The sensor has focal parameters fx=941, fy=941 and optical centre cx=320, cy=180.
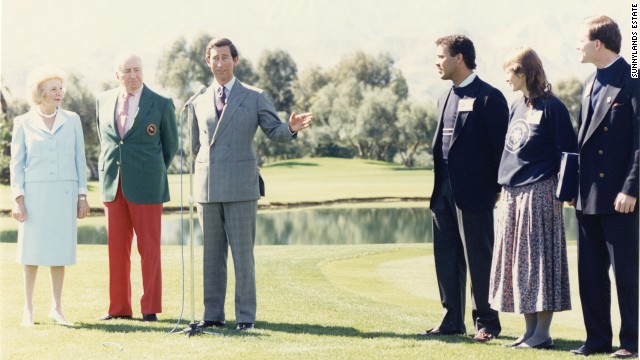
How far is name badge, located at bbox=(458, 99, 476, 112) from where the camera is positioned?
6258 millimetres

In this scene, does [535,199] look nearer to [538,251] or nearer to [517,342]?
[538,251]

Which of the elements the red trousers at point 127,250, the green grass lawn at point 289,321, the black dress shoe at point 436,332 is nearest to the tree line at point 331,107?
the green grass lawn at point 289,321

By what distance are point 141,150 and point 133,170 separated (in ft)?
Result: 0.53

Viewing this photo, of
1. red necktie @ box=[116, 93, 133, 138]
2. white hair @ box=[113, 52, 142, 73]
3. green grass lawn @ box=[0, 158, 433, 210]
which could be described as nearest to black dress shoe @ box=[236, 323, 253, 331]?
red necktie @ box=[116, 93, 133, 138]

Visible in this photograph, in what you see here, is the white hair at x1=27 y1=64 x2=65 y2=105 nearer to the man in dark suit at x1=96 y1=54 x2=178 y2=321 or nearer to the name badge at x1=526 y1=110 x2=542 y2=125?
the man in dark suit at x1=96 y1=54 x2=178 y2=321

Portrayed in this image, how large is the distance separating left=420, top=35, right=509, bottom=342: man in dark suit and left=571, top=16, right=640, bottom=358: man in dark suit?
0.69 m

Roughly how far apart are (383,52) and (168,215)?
134 feet

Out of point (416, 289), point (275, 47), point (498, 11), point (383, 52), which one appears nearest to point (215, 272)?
point (416, 289)

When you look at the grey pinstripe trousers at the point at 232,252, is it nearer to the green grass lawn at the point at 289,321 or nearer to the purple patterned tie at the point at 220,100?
the green grass lawn at the point at 289,321

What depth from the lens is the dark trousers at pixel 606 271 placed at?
562cm

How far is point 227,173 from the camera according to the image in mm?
6730

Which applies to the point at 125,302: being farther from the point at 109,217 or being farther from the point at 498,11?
the point at 498,11

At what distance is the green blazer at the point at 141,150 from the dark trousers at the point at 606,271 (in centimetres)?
311

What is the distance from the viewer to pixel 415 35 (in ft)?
578
